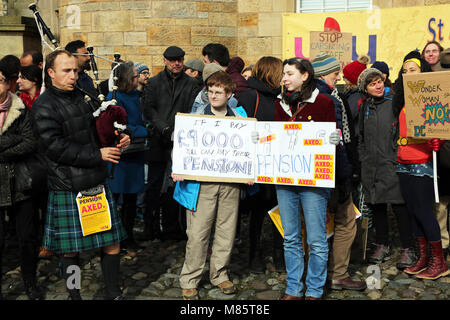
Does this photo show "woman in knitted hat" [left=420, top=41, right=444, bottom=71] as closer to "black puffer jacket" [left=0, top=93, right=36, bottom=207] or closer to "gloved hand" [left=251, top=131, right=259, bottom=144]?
"gloved hand" [left=251, top=131, right=259, bottom=144]

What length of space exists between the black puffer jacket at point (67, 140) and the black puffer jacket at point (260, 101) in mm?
1652

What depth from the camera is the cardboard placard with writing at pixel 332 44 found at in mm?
9305

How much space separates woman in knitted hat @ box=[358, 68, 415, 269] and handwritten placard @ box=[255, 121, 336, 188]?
1.48 m

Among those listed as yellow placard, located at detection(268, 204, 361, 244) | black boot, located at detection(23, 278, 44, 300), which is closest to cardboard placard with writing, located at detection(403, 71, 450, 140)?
yellow placard, located at detection(268, 204, 361, 244)

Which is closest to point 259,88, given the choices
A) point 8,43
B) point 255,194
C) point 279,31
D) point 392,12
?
point 255,194

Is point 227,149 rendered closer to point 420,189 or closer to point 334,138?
point 334,138

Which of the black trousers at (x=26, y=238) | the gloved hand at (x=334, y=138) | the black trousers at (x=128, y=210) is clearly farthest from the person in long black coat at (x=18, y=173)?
the gloved hand at (x=334, y=138)

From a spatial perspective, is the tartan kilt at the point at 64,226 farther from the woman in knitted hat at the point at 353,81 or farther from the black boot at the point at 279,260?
the woman in knitted hat at the point at 353,81

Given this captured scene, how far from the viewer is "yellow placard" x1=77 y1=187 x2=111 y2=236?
4.12 meters

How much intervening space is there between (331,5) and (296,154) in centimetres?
831

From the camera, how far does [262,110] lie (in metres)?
5.25

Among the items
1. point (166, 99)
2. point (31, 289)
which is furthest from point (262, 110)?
point (31, 289)

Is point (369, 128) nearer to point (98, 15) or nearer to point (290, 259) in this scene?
point (290, 259)
